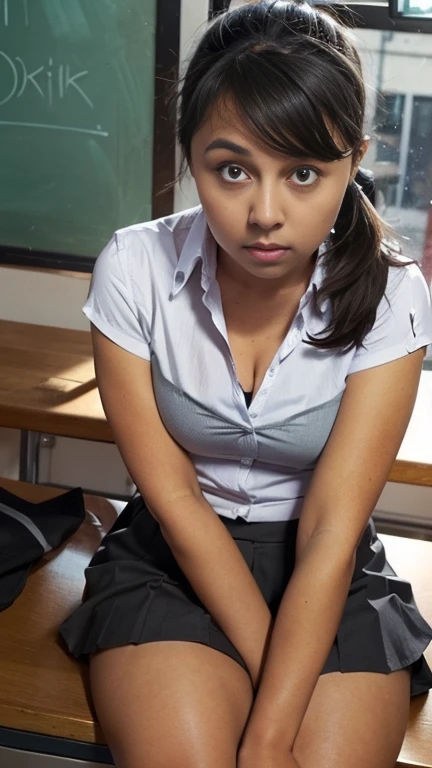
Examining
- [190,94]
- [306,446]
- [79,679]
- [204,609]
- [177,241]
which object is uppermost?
[190,94]

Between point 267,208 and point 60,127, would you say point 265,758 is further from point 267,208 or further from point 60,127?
point 60,127

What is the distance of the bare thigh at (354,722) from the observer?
3.97 feet

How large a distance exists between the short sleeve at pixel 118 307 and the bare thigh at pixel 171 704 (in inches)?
15.8

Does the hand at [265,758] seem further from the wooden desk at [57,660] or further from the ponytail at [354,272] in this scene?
the ponytail at [354,272]

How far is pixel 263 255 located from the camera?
48.5 inches

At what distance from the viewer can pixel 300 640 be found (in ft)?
4.17

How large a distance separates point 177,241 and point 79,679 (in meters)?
0.63

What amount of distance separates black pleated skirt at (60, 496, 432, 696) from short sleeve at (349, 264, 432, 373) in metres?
0.28

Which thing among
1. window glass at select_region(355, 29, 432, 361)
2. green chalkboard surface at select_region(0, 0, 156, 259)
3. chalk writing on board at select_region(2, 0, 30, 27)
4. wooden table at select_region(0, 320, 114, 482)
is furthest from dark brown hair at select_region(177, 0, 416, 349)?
chalk writing on board at select_region(2, 0, 30, 27)

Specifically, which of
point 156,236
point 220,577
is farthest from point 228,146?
point 220,577

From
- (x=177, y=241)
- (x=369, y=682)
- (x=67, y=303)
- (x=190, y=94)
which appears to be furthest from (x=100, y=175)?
(x=369, y=682)

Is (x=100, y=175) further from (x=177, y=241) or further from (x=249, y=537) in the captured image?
(x=249, y=537)

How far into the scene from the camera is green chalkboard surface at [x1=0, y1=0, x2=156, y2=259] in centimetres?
242

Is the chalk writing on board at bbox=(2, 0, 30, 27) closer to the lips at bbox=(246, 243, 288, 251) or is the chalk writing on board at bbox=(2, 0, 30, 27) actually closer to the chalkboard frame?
the chalkboard frame
